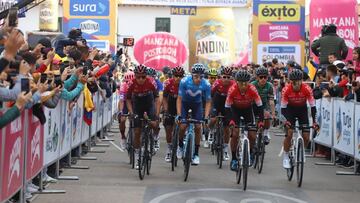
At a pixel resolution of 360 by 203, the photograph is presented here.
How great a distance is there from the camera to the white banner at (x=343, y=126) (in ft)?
45.1

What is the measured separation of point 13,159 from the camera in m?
7.82

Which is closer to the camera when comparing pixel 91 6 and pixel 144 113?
pixel 144 113

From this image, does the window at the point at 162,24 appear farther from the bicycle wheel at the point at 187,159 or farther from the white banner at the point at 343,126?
the bicycle wheel at the point at 187,159

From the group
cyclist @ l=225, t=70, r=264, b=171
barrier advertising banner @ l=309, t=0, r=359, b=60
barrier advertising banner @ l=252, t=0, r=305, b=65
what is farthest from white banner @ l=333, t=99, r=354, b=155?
barrier advertising banner @ l=252, t=0, r=305, b=65

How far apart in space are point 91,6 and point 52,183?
14.4 m

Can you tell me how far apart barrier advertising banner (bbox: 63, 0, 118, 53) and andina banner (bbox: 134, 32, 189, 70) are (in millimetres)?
4070

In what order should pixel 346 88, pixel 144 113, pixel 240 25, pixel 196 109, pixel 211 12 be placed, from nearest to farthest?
pixel 144 113
pixel 196 109
pixel 346 88
pixel 211 12
pixel 240 25

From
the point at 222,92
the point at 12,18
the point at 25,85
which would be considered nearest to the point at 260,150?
the point at 222,92

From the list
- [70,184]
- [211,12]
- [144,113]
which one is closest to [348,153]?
[144,113]

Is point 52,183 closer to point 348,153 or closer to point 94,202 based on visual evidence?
point 94,202

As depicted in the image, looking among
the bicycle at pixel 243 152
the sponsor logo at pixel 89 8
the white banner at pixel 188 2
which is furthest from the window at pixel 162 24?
the bicycle at pixel 243 152

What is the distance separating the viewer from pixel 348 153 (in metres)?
13.9

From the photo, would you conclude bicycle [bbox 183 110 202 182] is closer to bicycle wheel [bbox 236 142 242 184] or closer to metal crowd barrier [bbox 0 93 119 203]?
bicycle wheel [bbox 236 142 242 184]

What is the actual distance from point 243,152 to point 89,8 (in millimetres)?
14986
